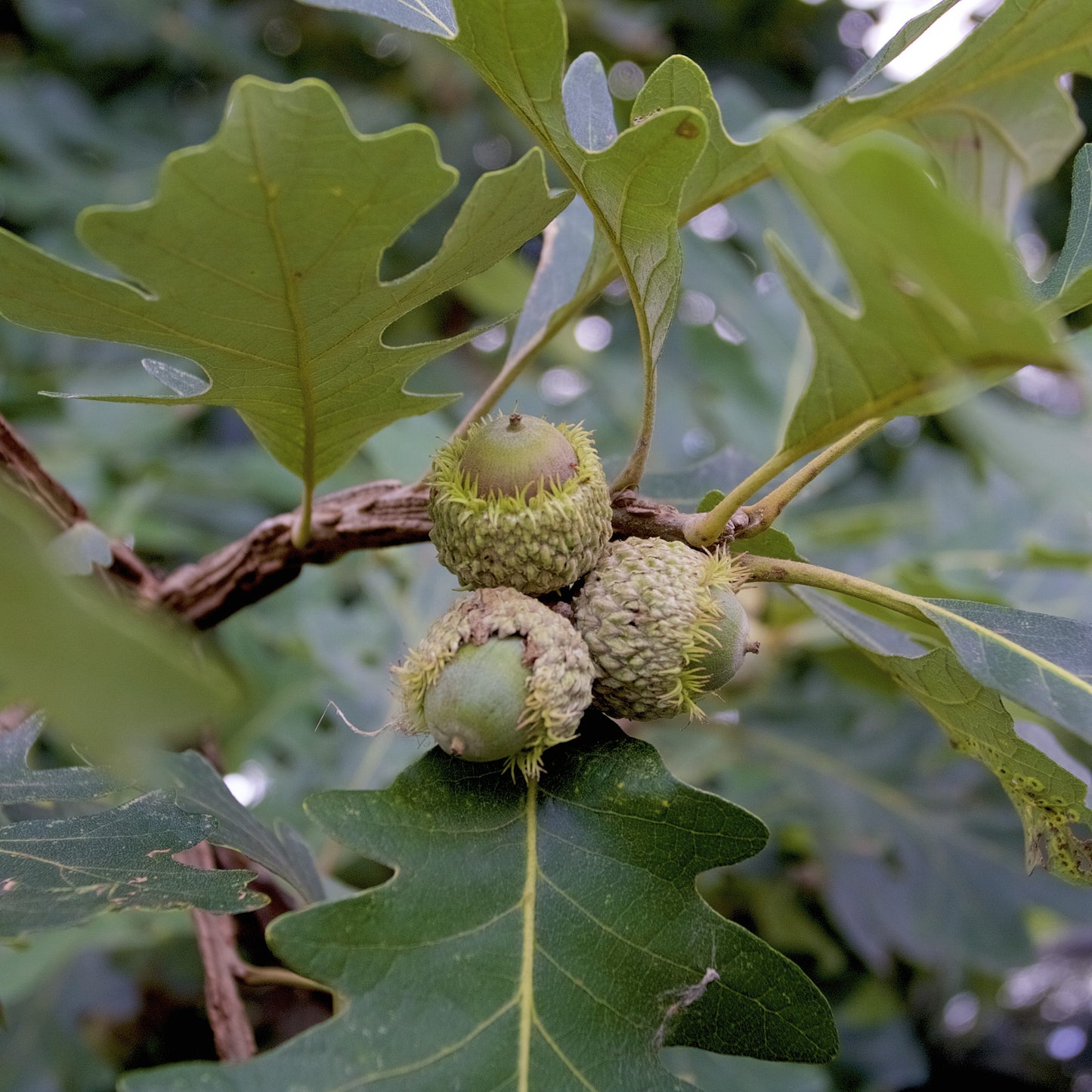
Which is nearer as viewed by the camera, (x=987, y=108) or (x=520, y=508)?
(x=520, y=508)

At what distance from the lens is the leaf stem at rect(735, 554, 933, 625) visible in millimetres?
989

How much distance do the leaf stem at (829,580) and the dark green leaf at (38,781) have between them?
2.23ft

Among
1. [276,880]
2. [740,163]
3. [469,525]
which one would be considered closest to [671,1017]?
[469,525]

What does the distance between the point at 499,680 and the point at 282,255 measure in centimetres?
39

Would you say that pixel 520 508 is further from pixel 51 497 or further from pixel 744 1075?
pixel 744 1075

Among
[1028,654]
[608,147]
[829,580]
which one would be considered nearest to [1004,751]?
[1028,654]

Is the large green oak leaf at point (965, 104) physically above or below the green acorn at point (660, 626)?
above

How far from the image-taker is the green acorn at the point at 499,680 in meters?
0.88

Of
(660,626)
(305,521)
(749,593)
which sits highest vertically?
(660,626)

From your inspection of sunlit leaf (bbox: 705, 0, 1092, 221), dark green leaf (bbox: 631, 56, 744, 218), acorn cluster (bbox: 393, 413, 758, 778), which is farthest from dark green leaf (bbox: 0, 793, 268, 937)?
sunlit leaf (bbox: 705, 0, 1092, 221)

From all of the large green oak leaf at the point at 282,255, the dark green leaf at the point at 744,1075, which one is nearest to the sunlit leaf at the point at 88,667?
the large green oak leaf at the point at 282,255

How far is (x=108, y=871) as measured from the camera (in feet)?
3.01

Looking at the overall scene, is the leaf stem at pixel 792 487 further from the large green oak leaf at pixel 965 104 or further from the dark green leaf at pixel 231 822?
the dark green leaf at pixel 231 822

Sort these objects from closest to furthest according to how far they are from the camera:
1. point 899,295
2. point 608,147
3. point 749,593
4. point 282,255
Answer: point 899,295
point 282,255
point 608,147
point 749,593
